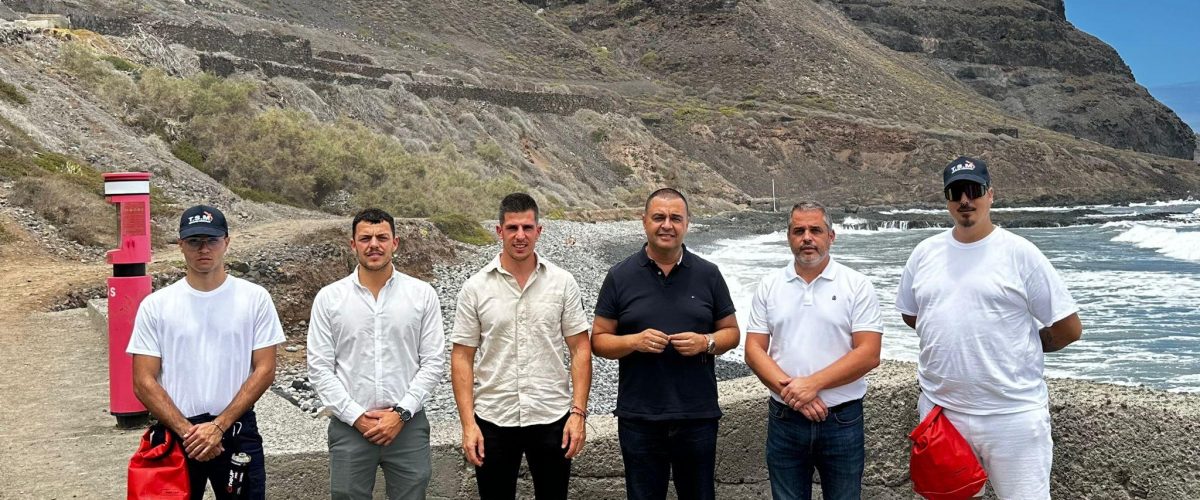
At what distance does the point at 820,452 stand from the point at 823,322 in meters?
0.51

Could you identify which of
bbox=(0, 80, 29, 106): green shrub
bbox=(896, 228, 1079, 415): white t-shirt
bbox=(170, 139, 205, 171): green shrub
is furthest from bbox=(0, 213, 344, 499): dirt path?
bbox=(170, 139, 205, 171): green shrub

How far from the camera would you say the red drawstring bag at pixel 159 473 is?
3666mm

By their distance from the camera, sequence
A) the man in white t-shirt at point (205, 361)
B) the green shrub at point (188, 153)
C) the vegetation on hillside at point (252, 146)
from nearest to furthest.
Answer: the man in white t-shirt at point (205, 361) → the green shrub at point (188, 153) → the vegetation on hillside at point (252, 146)

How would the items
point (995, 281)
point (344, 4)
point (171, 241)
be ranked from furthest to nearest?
1. point (344, 4)
2. point (171, 241)
3. point (995, 281)

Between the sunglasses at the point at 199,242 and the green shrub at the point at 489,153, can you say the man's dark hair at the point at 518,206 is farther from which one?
the green shrub at the point at 489,153

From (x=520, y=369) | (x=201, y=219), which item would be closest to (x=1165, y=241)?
(x=520, y=369)

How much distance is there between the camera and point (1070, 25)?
478 ft

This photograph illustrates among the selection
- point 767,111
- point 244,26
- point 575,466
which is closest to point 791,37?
point 767,111

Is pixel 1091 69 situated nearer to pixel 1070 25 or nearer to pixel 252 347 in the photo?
pixel 1070 25

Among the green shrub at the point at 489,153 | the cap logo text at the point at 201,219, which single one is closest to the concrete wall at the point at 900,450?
the cap logo text at the point at 201,219

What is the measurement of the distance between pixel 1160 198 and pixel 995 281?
306 feet

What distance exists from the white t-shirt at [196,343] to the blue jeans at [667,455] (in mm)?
1547

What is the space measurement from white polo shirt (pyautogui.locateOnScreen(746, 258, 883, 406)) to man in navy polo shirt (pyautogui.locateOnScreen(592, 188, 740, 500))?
0.68 ft

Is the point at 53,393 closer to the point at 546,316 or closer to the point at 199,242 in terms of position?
the point at 199,242
